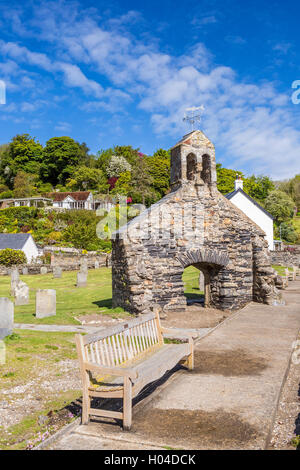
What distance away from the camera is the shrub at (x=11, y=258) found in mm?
35688

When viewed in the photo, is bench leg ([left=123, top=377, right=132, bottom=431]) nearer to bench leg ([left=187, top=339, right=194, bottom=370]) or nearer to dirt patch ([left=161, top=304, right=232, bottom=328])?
bench leg ([left=187, top=339, right=194, bottom=370])

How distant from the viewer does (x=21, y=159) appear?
87625mm

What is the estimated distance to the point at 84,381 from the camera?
4.77 m

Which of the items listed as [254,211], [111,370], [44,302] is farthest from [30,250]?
[111,370]

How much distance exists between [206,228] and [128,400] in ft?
31.5

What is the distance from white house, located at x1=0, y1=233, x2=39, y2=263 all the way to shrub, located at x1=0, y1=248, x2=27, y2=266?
234 centimetres

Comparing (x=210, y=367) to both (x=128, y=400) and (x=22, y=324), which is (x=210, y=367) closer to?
(x=128, y=400)

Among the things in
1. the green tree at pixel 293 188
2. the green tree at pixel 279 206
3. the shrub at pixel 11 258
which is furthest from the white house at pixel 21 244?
the green tree at pixel 293 188

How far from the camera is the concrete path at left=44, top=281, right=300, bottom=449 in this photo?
4051 mm

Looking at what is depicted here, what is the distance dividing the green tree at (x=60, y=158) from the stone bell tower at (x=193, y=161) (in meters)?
73.9

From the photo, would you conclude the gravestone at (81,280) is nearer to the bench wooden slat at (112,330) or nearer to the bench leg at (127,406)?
the bench wooden slat at (112,330)

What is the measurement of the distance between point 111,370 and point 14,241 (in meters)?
39.3

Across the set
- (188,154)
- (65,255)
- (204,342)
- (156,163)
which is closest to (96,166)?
(156,163)

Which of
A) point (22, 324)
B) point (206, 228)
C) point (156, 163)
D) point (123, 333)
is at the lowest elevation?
point (22, 324)
